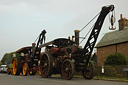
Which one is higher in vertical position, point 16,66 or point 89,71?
point 16,66

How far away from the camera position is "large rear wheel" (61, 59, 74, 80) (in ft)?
43.8

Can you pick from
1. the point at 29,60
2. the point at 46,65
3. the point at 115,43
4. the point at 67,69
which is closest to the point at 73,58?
the point at 67,69

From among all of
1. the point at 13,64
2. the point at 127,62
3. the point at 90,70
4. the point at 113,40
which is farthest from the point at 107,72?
the point at 113,40

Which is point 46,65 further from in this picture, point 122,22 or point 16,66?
point 122,22

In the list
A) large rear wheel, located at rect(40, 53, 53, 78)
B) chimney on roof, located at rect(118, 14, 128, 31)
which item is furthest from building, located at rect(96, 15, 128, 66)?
large rear wheel, located at rect(40, 53, 53, 78)

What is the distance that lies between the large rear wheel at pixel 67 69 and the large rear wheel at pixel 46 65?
60.3 inches

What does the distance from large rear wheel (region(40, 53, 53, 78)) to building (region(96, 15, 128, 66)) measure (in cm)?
1797

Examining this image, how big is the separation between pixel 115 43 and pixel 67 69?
21101mm

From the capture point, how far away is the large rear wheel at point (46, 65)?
15804mm

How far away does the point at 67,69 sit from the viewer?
1395 cm

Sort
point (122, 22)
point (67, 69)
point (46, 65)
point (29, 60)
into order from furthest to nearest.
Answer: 1. point (122, 22)
2. point (29, 60)
3. point (46, 65)
4. point (67, 69)

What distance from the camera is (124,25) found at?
3544 centimetres

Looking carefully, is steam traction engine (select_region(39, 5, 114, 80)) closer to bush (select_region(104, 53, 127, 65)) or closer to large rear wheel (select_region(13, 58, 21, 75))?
large rear wheel (select_region(13, 58, 21, 75))

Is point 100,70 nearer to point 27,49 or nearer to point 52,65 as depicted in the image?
point 52,65
